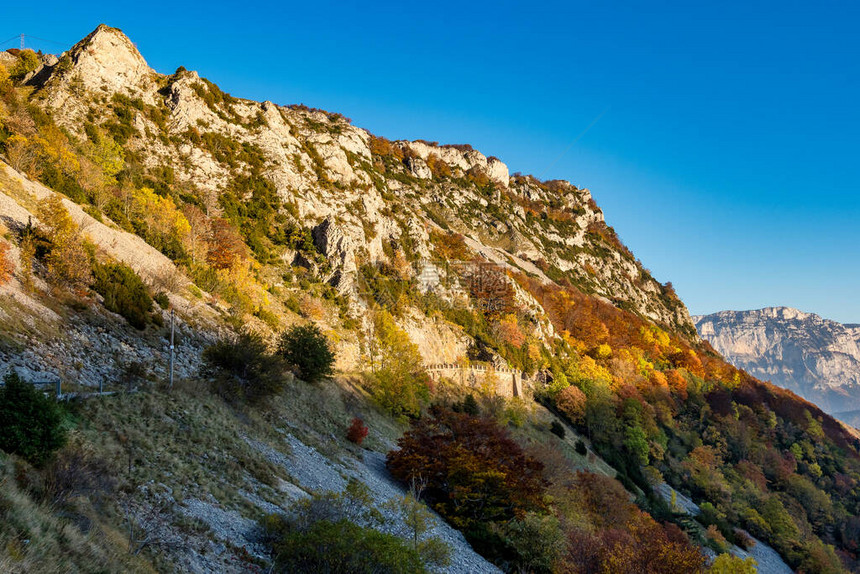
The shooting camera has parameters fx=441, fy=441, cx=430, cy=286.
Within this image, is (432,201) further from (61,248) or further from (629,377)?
(61,248)

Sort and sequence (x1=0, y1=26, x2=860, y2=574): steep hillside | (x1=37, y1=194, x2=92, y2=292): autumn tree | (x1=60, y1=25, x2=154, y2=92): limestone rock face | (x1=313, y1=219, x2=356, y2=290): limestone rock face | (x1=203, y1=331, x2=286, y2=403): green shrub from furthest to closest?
(x1=313, y1=219, x2=356, y2=290): limestone rock face → (x1=60, y1=25, x2=154, y2=92): limestone rock face → (x1=203, y1=331, x2=286, y2=403): green shrub → (x1=37, y1=194, x2=92, y2=292): autumn tree → (x1=0, y1=26, x2=860, y2=574): steep hillside

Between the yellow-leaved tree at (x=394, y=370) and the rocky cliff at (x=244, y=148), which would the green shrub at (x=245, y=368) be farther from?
the rocky cliff at (x=244, y=148)

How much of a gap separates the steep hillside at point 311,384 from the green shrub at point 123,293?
0.47ft

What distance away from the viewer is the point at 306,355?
30.8m

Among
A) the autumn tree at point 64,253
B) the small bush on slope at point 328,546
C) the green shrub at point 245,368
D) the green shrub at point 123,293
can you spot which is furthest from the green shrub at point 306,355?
the small bush on slope at point 328,546

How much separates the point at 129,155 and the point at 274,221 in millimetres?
14708

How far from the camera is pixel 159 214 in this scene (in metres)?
37.1

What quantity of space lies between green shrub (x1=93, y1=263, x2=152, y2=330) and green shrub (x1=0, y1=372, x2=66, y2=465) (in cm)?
1316

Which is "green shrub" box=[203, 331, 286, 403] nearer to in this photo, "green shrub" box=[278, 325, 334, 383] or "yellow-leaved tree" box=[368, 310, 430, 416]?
"green shrub" box=[278, 325, 334, 383]

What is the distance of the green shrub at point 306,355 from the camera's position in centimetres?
3059

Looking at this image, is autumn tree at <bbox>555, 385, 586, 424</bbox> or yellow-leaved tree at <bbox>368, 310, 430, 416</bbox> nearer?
yellow-leaved tree at <bbox>368, 310, 430, 416</bbox>

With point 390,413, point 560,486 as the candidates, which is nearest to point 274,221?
point 390,413

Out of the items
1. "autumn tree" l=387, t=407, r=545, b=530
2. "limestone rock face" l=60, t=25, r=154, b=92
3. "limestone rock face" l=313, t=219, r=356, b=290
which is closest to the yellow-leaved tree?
"limestone rock face" l=313, t=219, r=356, b=290

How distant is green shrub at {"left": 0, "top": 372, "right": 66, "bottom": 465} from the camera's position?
951 centimetres
